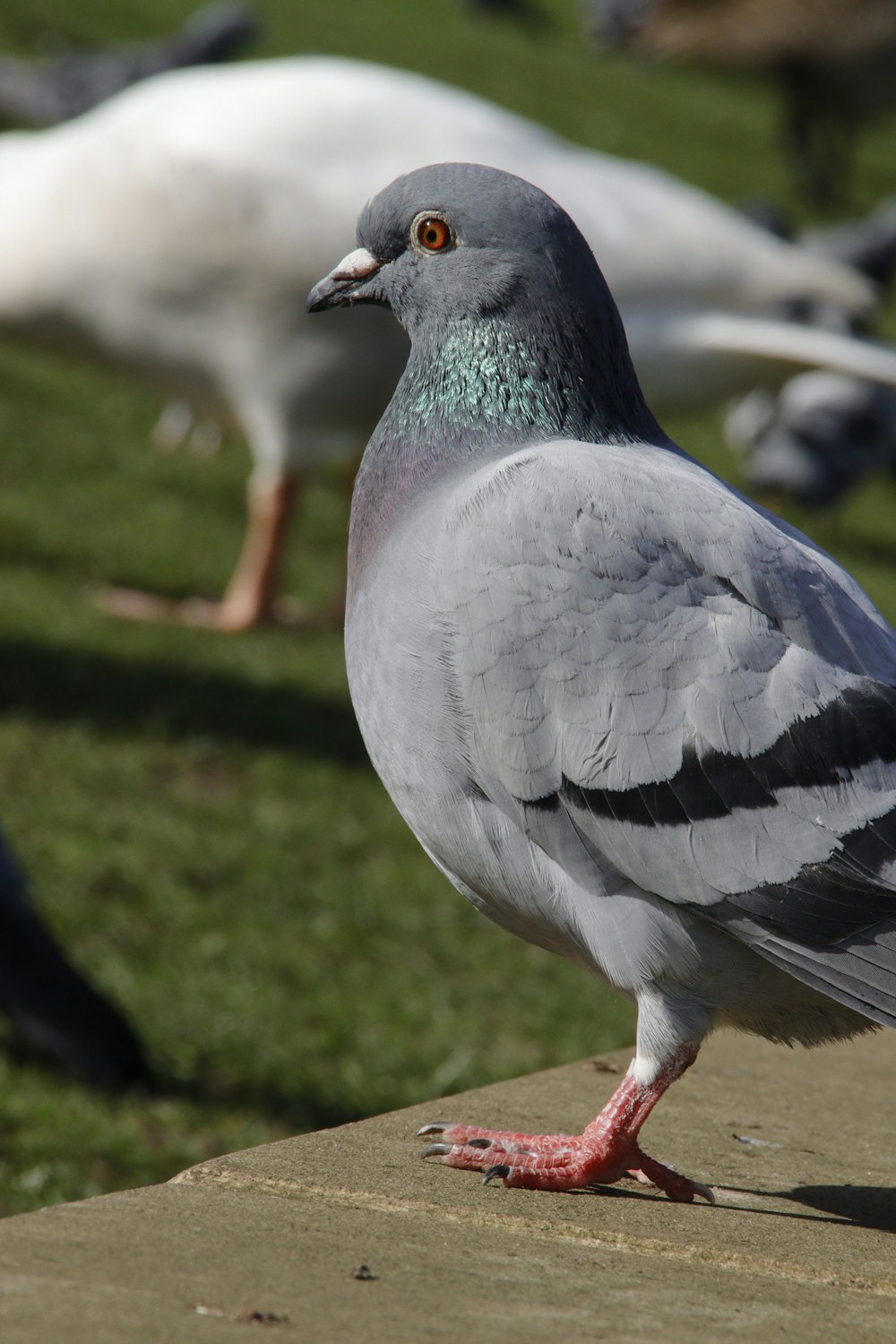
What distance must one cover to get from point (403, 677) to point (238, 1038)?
7.48ft

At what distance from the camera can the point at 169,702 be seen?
6.50 m

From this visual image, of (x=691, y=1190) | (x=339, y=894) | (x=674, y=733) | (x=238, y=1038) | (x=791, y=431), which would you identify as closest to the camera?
(x=674, y=733)

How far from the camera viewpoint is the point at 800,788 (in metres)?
2.37

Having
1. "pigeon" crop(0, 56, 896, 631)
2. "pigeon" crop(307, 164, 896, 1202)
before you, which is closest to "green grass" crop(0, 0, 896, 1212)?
"pigeon" crop(0, 56, 896, 631)

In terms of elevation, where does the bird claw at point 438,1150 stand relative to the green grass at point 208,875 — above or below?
below

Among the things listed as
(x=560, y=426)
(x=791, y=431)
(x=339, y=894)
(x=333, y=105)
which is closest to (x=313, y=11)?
(x=791, y=431)

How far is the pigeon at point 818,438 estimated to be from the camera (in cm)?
1123

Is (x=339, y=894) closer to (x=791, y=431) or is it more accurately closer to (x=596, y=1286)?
(x=596, y=1286)

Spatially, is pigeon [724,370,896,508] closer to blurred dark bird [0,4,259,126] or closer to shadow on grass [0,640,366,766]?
shadow on grass [0,640,366,766]

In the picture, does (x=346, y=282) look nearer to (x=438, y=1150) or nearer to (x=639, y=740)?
(x=639, y=740)

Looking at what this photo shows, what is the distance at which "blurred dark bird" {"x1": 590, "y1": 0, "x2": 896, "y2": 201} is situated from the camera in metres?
20.8

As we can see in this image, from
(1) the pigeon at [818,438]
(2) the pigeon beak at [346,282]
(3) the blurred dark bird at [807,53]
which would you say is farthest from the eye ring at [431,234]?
(3) the blurred dark bird at [807,53]

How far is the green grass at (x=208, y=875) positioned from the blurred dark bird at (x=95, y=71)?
6609mm

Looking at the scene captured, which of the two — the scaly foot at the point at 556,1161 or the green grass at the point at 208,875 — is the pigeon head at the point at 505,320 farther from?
the green grass at the point at 208,875
